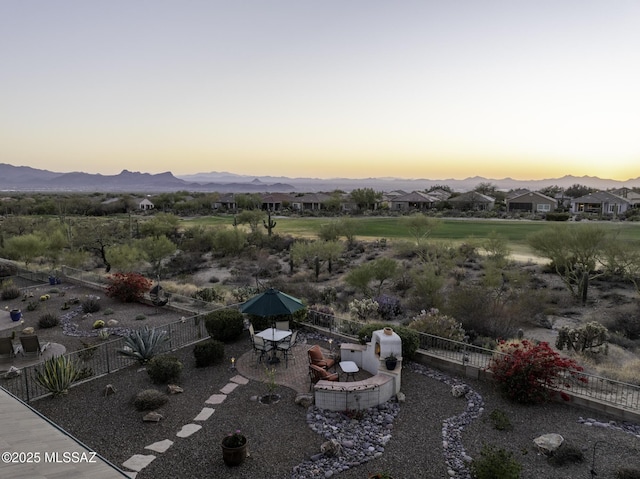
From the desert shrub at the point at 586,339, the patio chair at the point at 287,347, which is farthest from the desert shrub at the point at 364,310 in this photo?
the desert shrub at the point at 586,339

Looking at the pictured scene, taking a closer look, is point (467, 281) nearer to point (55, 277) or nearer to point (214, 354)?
point (214, 354)

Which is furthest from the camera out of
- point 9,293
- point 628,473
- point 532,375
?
point 9,293

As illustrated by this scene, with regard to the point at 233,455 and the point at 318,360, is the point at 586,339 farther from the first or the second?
the point at 233,455

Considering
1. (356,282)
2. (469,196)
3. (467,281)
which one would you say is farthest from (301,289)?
(469,196)

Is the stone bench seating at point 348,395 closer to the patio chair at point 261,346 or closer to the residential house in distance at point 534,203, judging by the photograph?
the patio chair at point 261,346

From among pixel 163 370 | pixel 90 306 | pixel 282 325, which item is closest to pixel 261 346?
pixel 282 325

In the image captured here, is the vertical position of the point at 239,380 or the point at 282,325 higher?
the point at 282,325
